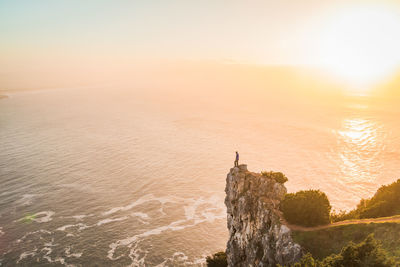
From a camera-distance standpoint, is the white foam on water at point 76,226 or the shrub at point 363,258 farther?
the white foam on water at point 76,226

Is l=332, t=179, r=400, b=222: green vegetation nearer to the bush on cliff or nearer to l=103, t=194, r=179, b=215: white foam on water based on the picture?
the bush on cliff

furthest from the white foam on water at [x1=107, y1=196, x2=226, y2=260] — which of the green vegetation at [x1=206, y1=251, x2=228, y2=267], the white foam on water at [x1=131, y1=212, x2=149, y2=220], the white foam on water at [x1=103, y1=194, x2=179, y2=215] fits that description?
the green vegetation at [x1=206, y1=251, x2=228, y2=267]

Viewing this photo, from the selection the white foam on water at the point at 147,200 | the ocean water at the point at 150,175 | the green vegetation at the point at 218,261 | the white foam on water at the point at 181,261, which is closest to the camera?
the green vegetation at the point at 218,261

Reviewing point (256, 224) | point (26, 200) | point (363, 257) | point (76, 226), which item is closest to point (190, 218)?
point (76, 226)

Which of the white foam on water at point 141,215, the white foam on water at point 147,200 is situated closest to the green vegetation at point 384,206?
the white foam on water at point 141,215

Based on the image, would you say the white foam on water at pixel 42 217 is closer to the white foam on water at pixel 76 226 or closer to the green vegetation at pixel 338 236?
the white foam on water at pixel 76 226

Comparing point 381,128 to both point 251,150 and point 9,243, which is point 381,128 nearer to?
point 251,150
